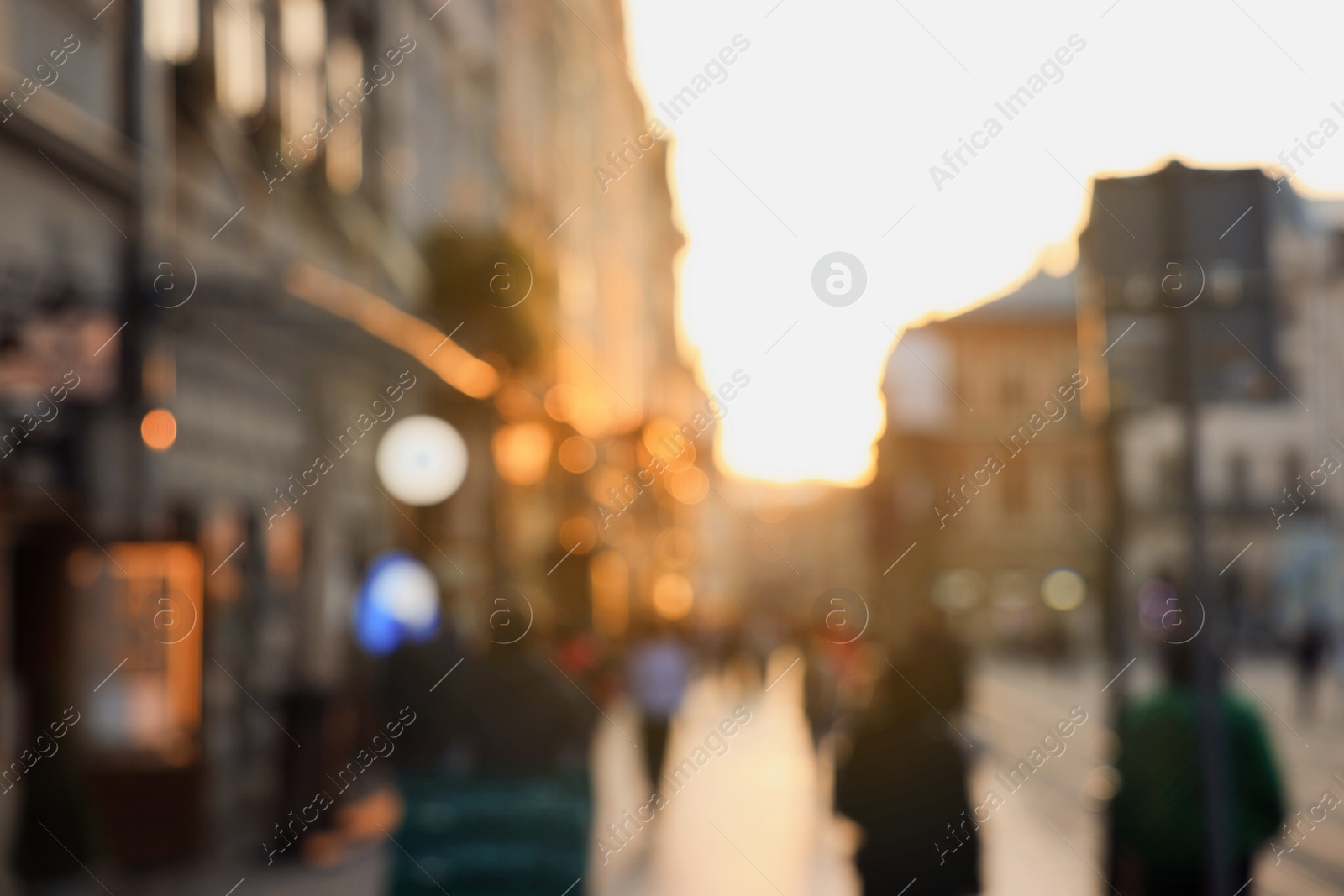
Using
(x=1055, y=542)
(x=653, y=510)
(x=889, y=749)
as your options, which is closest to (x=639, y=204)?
(x=1055, y=542)

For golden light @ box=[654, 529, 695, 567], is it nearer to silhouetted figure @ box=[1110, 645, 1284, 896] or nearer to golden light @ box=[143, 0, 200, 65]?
golden light @ box=[143, 0, 200, 65]

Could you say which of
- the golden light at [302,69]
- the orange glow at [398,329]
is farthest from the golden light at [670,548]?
the orange glow at [398,329]

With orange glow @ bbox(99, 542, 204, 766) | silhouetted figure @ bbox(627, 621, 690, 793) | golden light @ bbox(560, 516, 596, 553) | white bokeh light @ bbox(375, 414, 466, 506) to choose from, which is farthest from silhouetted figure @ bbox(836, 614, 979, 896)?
golden light @ bbox(560, 516, 596, 553)

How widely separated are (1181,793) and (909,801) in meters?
1.16

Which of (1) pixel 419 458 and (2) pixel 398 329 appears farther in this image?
(1) pixel 419 458

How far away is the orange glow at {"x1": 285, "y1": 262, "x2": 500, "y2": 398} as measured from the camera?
13.3 m

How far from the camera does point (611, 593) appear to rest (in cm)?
4366

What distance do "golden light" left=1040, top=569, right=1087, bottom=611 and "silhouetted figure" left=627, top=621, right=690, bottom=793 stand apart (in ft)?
163

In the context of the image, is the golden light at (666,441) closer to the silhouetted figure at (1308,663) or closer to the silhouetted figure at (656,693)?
the silhouetted figure at (656,693)

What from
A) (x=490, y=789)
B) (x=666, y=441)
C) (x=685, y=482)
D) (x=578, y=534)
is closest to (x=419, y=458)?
(x=666, y=441)

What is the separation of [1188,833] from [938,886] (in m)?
1.17

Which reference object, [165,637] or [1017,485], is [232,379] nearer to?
[165,637]

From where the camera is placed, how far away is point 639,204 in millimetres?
68938

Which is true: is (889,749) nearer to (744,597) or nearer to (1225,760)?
(1225,760)
